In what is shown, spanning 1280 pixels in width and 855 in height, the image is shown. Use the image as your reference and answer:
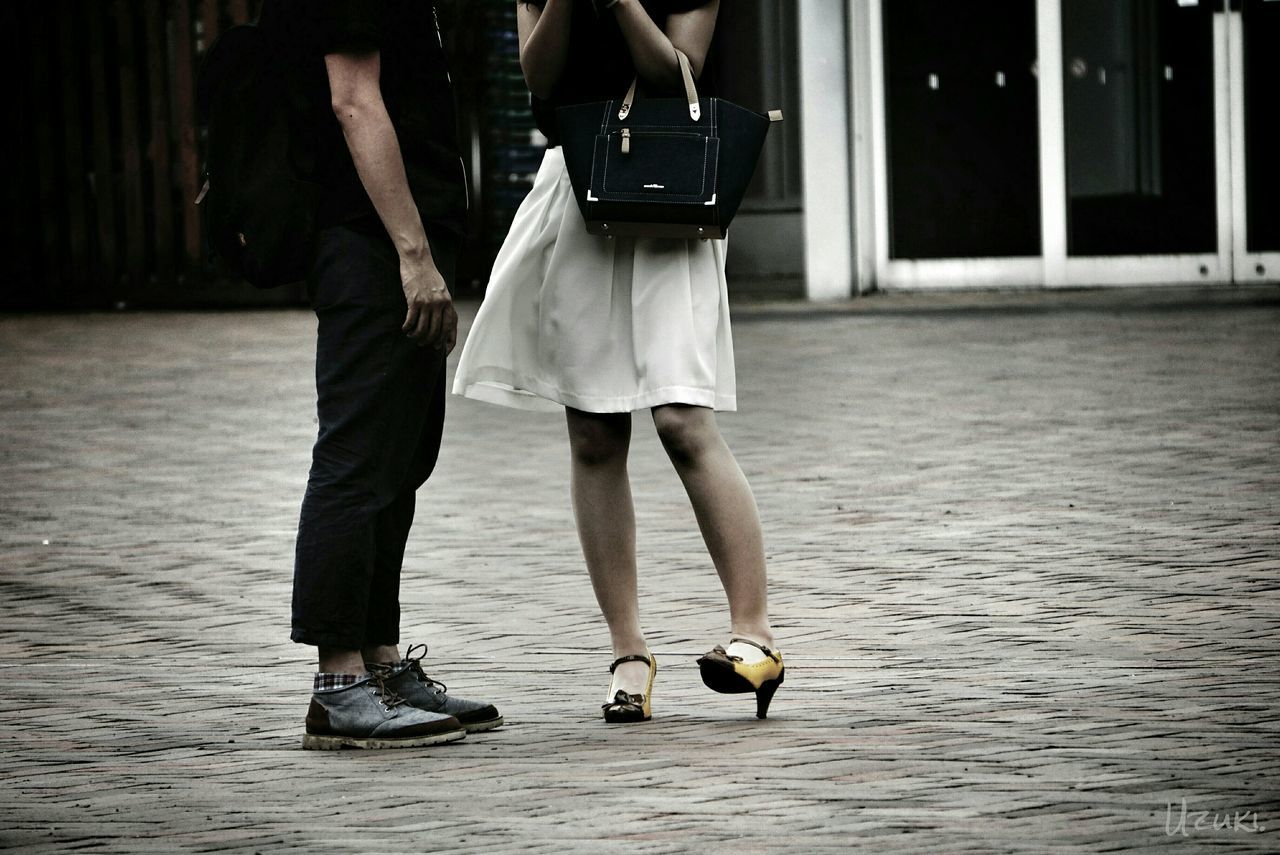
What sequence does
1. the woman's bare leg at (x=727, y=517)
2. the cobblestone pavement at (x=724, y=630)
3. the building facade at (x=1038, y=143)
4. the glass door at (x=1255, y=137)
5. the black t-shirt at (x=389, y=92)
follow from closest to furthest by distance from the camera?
1. the cobblestone pavement at (x=724, y=630)
2. the black t-shirt at (x=389, y=92)
3. the woman's bare leg at (x=727, y=517)
4. the glass door at (x=1255, y=137)
5. the building facade at (x=1038, y=143)

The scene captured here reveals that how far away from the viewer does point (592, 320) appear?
4195 millimetres

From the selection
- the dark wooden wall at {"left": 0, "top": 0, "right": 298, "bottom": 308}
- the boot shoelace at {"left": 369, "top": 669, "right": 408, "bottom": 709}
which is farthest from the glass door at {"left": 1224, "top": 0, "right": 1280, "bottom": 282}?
the boot shoelace at {"left": 369, "top": 669, "right": 408, "bottom": 709}

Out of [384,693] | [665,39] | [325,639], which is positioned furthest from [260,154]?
[384,693]

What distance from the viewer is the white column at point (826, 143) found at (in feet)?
57.3

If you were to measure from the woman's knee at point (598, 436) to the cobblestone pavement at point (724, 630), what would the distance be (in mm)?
510

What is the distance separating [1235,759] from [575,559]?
292 centimetres

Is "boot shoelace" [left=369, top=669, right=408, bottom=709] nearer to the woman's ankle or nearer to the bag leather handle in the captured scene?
the woman's ankle

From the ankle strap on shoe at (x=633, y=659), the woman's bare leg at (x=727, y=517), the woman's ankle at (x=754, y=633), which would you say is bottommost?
the ankle strap on shoe at (x=633, y=659)

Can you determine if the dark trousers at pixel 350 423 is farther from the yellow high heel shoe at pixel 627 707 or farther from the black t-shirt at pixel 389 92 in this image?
the yellow high heel shoe at pixel 627 707

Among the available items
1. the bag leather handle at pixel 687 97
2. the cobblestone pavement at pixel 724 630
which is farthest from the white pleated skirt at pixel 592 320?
the cobblestone pavement at pixel 724 630

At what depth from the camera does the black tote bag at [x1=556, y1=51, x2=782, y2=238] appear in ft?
13.4

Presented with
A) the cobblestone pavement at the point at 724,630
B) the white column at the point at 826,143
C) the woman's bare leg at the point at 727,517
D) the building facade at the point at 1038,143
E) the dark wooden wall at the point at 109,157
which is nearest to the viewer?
the cobblestone pavement at the point at 724,630

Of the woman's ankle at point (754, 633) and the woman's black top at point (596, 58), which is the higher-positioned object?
the woman's black top at point (596, 58)

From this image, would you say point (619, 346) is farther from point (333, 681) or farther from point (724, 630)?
point (724, 630)
